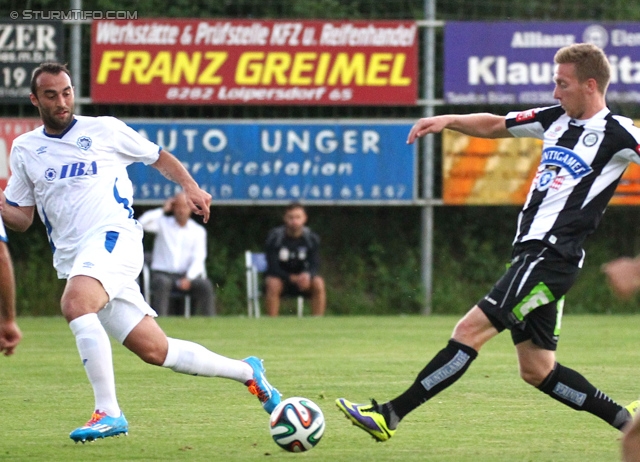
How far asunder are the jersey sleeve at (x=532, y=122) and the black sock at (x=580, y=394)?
3.91 feet

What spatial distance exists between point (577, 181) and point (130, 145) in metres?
2.47

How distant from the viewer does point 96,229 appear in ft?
21.2

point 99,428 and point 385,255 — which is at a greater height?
point 385,255

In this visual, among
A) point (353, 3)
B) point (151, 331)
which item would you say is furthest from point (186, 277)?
point (151, 331)

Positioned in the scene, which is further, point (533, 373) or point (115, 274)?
point (115, 274)

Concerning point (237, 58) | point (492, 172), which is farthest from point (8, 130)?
point (492, 172)

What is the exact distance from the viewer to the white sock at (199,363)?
6465 mm

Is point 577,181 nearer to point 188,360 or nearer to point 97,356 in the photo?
point 188,360

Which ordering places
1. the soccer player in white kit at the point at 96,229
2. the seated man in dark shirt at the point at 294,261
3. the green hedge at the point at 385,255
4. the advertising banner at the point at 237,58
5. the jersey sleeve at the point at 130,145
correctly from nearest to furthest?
the soccer player in white kit at the point at 96,229 → the jersey sleeve at the point at 130,145 → the seated man in dark shirt at the point at 294,261 → the advertising banner at the point at 237,58 → the green hedge at the point at 385,255

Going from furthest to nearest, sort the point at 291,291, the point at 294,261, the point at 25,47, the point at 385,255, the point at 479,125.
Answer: the point at 385,255 < the point at 25,47 < the point at 291,291 < the point at 294,261 < the point at 479,125

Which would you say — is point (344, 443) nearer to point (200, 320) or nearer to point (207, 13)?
point (200, 320)

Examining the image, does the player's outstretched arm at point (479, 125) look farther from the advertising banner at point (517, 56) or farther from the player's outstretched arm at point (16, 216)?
the advertising banner at point (517, 56)

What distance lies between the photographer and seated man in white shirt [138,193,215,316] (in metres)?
15.6

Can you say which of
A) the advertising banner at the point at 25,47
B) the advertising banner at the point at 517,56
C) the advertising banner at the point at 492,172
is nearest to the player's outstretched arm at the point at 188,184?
the advertising banner at the point at 492,172
